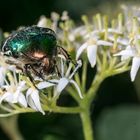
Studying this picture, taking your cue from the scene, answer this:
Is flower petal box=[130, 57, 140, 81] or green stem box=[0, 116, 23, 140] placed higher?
flower petal box=[130, 57, 140, 81]

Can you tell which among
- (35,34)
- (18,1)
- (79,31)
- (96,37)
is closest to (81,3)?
(18,1)

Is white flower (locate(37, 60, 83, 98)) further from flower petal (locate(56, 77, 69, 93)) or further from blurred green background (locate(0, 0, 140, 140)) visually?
blurred green background (locate(0, 0, 140, 140))

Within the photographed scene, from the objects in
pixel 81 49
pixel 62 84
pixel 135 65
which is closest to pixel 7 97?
pixel 62 84

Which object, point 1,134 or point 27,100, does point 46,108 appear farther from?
point 1,134

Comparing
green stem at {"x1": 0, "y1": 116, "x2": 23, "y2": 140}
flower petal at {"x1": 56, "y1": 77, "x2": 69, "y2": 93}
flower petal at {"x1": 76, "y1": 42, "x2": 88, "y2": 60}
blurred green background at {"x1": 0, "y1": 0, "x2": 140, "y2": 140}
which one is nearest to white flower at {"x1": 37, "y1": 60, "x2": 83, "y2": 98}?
flower petal at {"x1": 56, "y1": 77, "x2": 69, "y2": 93}

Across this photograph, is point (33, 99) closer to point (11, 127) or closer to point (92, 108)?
point (92, 108)

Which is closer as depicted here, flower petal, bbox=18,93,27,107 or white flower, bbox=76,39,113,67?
flower petal, bbox=18,93,27,107

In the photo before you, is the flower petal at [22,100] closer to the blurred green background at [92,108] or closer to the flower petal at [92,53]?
the flower petal at [92,53]
